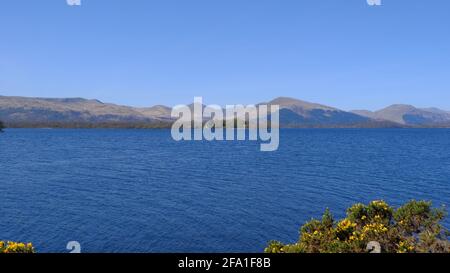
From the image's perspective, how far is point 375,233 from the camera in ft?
61.1

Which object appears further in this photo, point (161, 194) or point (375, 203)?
point (161, 194)

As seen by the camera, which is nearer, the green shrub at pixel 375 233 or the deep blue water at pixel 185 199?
the green shrub at pixel 375 233

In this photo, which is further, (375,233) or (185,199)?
(185,199)

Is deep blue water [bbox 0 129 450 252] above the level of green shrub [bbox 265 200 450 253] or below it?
below

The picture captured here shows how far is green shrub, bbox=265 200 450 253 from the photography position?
17.3m

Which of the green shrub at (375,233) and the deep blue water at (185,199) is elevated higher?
the green shrub at (375,233)

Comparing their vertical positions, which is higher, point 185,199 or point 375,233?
point 375,233

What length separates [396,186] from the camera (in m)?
74.1

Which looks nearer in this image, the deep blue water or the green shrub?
the green shrub

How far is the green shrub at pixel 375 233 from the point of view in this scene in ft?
56.6
